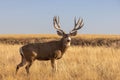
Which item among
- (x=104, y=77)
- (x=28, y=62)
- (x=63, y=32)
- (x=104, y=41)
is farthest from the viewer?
(x=104, y=41)

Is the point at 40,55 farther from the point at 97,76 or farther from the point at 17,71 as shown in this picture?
the point at 97,76

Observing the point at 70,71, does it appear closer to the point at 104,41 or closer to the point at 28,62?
the point at 28,62

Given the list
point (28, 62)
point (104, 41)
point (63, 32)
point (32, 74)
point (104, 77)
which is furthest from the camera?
point (104, 41)

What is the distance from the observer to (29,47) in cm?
1215

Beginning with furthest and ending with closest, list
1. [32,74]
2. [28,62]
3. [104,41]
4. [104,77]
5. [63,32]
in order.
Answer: [104,41] → [63,32] → [28,62] → [32,74] → [104,77]

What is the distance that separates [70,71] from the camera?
37.8 feet

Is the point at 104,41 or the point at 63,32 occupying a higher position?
the point at 63,32

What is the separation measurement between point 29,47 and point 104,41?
870 inches

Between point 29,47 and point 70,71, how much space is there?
1679 millimetres

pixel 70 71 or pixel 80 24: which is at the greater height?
pixel 80 24

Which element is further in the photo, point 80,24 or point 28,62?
point 80,24

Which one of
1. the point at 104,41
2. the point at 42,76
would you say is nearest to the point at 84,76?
the point at 42,76

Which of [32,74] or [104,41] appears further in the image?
[104,41]

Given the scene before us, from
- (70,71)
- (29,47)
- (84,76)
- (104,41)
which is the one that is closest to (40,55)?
(29,47)
